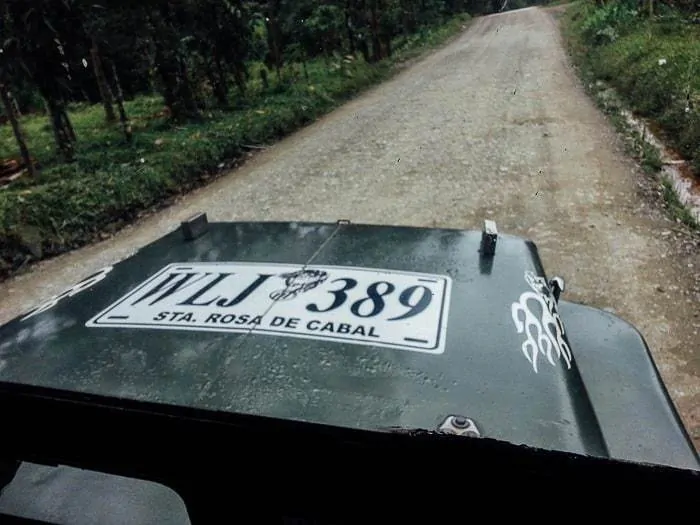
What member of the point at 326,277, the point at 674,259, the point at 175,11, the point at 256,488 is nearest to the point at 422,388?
the point at 256,488

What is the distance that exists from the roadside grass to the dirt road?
0.30m

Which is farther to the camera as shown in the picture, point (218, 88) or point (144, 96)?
point (144, 96)

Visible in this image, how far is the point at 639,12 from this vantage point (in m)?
15.3

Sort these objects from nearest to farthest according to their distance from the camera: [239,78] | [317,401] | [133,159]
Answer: [317,401] < [133,159] < [239,78]

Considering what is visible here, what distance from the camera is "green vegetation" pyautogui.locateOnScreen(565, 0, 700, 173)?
24.1ft

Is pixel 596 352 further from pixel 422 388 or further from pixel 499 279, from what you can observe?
pixel 422 388

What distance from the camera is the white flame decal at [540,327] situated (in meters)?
1.25

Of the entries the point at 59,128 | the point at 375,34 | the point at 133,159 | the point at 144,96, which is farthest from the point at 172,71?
the point at 375,34

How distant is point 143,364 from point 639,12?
60.9 feet

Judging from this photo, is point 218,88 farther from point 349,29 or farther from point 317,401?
point 317,401

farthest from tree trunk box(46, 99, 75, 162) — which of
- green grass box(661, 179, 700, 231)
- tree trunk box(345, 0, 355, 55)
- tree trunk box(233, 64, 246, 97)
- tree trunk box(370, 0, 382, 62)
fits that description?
tree trunk box(370, 0, 382, 62)

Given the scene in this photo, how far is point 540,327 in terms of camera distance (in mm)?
1354

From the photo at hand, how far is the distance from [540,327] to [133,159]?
7.63 m

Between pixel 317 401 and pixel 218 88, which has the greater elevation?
pixel 218 88
